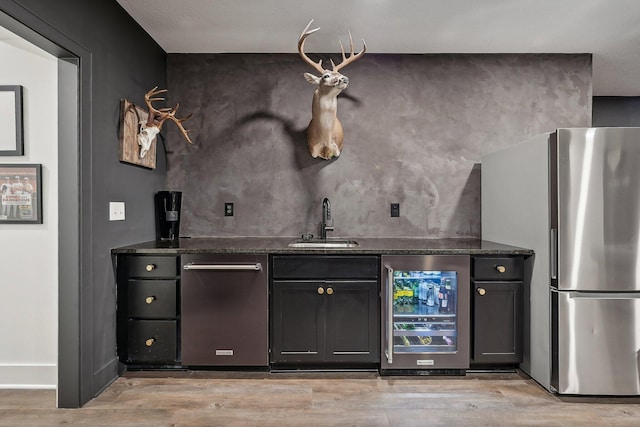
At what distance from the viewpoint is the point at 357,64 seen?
3.46 metres

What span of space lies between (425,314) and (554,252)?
2.91ft

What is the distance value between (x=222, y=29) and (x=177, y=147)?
3.49ft

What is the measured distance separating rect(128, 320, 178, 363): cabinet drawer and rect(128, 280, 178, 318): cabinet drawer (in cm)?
5

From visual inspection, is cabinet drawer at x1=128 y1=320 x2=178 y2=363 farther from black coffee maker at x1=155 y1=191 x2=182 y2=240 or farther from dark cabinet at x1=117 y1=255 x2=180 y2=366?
black coffee maker at x1=155 y1=191 x2=182 y2=240

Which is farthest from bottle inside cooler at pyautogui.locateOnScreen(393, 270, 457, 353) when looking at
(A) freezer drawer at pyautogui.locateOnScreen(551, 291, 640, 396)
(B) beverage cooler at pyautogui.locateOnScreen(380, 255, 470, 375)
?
(A) freezer drawer at pyautogui.locateOnScreen(551, 291, 640, 396)

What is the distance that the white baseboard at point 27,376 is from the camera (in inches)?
100

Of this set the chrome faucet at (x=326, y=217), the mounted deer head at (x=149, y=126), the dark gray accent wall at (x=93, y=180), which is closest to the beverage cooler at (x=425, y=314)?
the chrome faucet at (x=326, y=217)

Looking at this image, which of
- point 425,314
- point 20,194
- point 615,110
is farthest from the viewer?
point 615,110

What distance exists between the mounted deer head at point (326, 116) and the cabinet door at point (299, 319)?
1.18m

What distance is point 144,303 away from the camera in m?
2.69

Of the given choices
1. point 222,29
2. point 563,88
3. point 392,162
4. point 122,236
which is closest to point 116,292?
point 122,236

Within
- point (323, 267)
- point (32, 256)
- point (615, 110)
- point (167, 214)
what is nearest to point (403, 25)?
point (323, 267)

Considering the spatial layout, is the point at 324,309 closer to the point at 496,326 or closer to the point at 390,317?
the point at 390,317

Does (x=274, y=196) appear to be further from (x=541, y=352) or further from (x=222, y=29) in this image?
(x=541, y=352)
